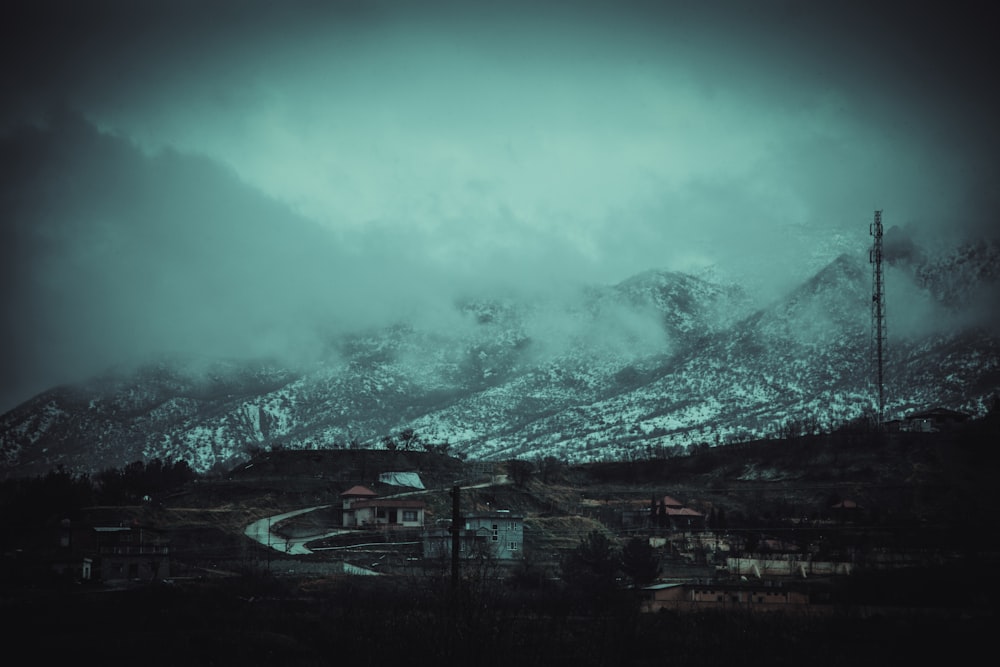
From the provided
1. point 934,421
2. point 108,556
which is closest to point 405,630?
Result: point 108,556

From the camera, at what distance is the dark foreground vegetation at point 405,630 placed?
34750 millimetres

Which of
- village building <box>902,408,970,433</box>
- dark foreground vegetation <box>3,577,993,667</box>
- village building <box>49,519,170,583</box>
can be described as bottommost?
dark foreground vegetation <box>3,577,993,667</box>

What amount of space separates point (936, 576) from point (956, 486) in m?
27.9

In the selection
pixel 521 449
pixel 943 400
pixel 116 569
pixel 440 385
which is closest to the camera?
pixel 116 569

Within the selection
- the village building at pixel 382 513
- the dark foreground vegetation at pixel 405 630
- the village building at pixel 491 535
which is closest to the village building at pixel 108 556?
the dark foreground vegetation at pixel 405 630

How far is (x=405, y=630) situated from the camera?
107ft

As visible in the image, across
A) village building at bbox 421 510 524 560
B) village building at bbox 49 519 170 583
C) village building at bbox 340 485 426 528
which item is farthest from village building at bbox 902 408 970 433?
village building at bbox 49 519 170 583

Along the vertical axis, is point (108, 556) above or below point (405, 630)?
below

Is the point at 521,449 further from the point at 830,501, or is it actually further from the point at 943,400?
the point at 830,501

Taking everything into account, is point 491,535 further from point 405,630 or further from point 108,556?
point 405,630

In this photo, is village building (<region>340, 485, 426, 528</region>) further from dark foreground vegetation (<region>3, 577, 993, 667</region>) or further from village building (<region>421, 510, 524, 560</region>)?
dark foreground vegetation (<region>3, 577, 993, 667</region>)

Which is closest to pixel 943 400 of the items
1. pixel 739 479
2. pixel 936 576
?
pixel 739 479

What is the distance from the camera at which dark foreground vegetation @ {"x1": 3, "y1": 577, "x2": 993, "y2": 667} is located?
1368 inches

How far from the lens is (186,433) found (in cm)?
16625
